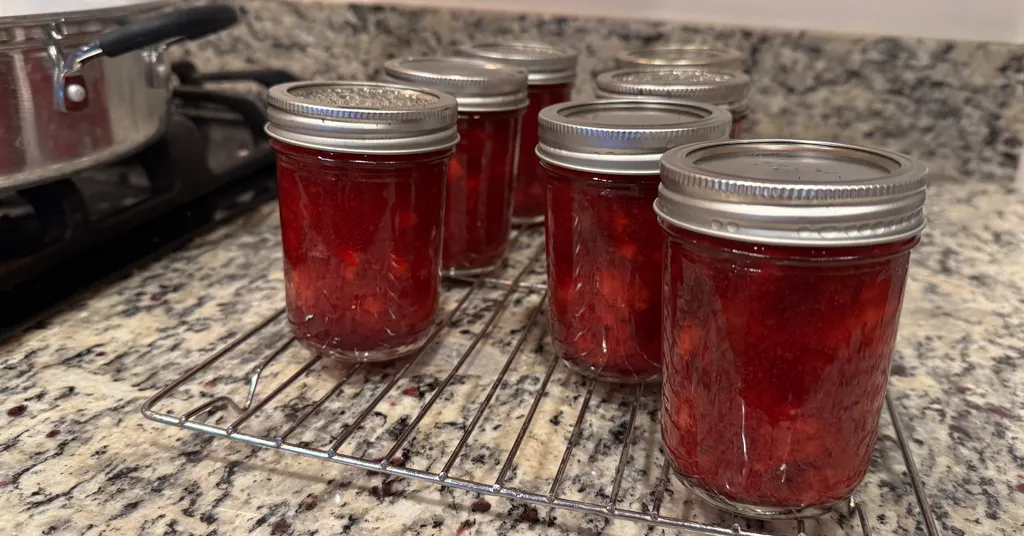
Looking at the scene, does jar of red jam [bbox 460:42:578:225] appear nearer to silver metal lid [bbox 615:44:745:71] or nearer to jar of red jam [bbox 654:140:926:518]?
silver metal lid [bbox 615:44:745:71]

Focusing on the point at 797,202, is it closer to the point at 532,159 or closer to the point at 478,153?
the point at 478,153

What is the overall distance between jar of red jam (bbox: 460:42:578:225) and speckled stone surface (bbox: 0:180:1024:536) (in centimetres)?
20

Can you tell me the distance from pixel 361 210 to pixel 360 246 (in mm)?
27

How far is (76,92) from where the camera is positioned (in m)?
0.66

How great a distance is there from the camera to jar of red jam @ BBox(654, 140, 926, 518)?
1.23 feet

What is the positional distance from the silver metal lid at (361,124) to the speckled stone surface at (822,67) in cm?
54

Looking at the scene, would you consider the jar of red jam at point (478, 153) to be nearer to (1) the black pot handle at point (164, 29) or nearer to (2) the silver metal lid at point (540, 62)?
(2) the silver metal lid at point (540, 62)

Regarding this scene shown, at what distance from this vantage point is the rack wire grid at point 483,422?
1.48 feet

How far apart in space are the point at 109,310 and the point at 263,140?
0.39 m

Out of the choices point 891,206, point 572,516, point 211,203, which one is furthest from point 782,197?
point 211,203

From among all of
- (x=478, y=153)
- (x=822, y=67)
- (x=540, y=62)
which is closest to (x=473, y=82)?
(x=478, y=153)

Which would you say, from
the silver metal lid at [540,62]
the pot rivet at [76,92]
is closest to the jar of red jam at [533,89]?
the silver metal lid at [540,62]

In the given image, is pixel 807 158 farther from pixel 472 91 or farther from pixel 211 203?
pixel 211 203

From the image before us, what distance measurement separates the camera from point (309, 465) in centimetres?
49
